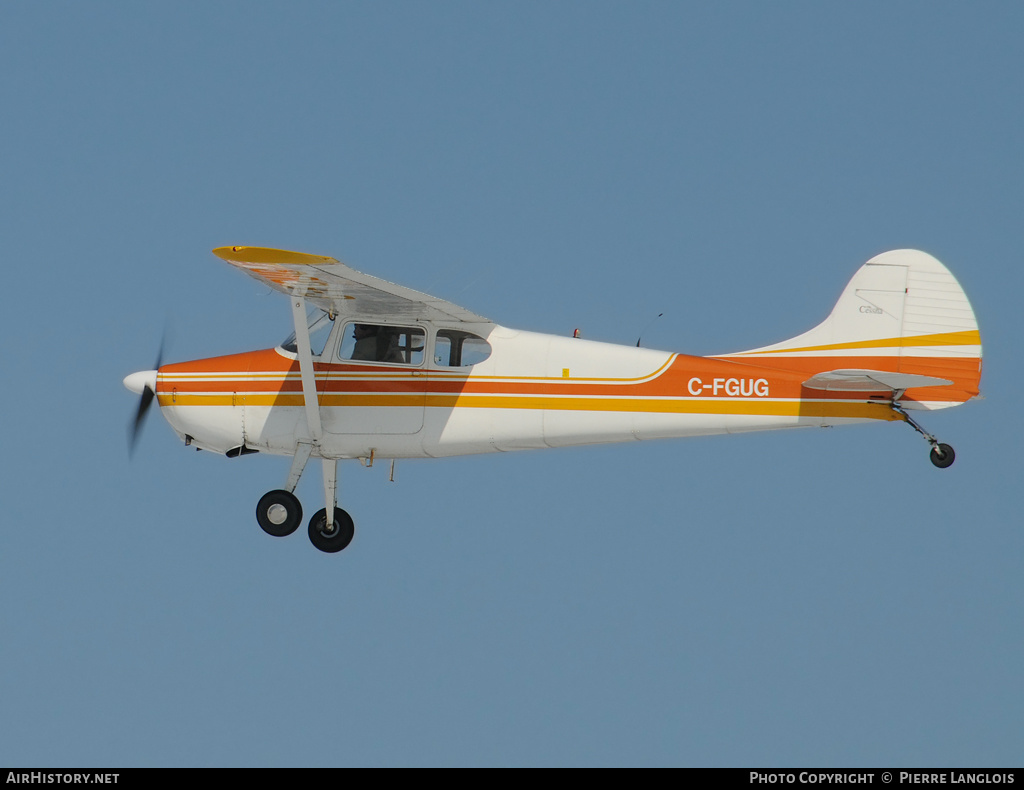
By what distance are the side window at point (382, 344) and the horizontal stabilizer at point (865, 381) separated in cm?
420

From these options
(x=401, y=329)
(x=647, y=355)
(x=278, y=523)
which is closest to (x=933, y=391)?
(x=647, y=355)

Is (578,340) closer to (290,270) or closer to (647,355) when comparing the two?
(647,355)

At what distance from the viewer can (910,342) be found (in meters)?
17.0

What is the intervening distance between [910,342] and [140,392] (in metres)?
8.52

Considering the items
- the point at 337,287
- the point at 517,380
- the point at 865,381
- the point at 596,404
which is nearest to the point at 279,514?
the point at 337,287

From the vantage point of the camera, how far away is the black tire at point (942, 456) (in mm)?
16219

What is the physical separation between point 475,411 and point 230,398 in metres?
2.79

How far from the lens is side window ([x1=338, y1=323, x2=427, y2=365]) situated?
17625 mm

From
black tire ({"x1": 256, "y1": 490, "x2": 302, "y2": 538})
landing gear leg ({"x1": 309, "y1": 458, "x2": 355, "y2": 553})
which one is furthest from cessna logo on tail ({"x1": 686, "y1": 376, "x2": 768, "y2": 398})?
black tire ({"x1": 256, "y1": 490, "x2": 302, "y2": 538})

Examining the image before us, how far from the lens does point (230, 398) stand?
18.0 meters

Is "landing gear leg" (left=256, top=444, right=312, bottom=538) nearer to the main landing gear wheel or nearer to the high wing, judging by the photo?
the main landing gear wheel

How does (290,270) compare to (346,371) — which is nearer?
(290,270)
